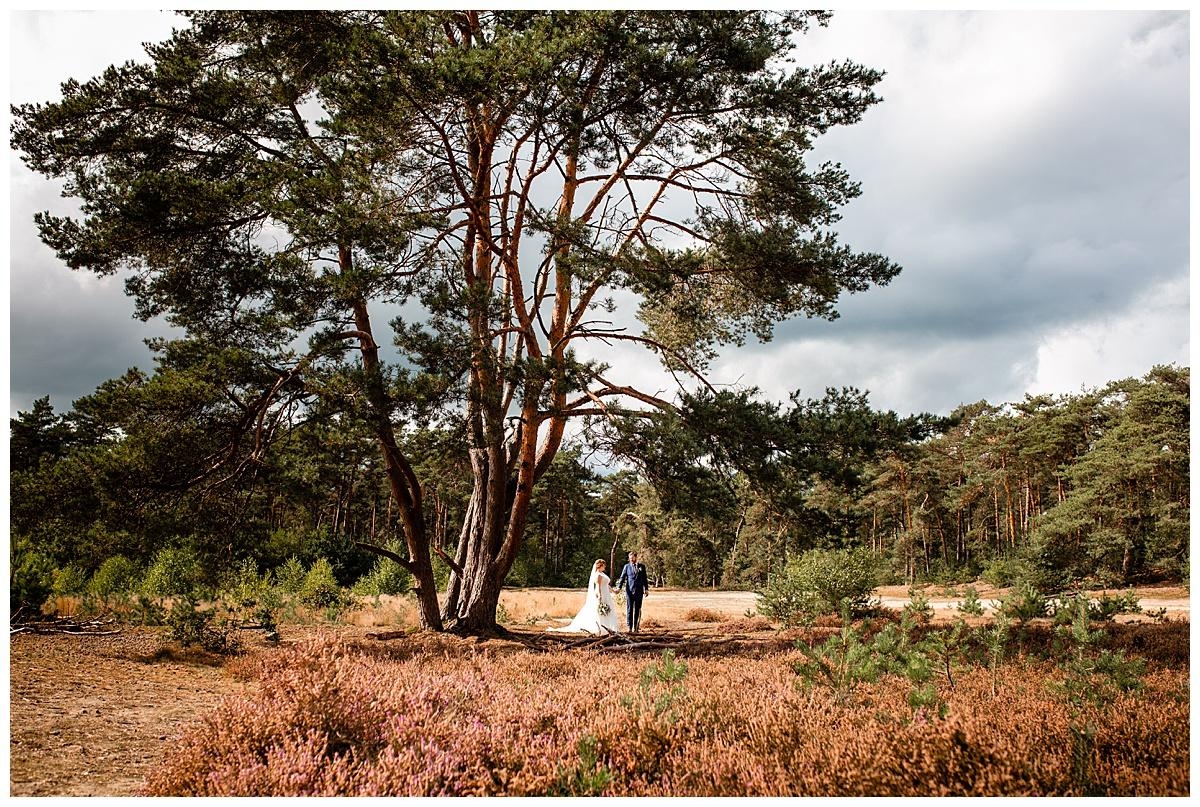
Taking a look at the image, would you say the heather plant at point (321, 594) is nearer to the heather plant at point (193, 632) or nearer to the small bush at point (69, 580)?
the small bush at point (69, 580)

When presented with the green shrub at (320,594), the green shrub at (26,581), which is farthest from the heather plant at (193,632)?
the green shrub at (320,594)

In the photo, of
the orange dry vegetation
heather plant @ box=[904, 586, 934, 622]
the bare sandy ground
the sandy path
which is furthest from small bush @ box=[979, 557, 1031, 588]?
the sandy path

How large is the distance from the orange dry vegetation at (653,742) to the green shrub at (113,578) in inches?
535

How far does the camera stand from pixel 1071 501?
29.2m

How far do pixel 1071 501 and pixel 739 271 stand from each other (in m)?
26.0

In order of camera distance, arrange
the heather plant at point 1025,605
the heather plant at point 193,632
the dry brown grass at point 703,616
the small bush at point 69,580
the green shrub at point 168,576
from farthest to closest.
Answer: the green shrub at point 168,576 → the dry brown grass at point 703,616 → the small bush at point 69,580 → the heather plant at point 193,632 → the heather plant at point 1025,605

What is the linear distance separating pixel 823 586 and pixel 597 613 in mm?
4300

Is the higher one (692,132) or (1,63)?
(692,132)

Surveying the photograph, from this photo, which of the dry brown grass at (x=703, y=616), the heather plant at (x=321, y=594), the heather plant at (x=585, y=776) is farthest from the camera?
the dry brown grass at (x=703, y=616)

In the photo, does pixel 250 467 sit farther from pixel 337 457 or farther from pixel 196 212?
pixel 196 212

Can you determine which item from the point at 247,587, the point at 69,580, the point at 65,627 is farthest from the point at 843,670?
the point at 69,580

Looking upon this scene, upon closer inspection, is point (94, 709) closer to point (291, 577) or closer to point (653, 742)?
point (653, 742)

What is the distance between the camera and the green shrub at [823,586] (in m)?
13.2

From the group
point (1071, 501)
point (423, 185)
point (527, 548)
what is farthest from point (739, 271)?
point (527, 548)
